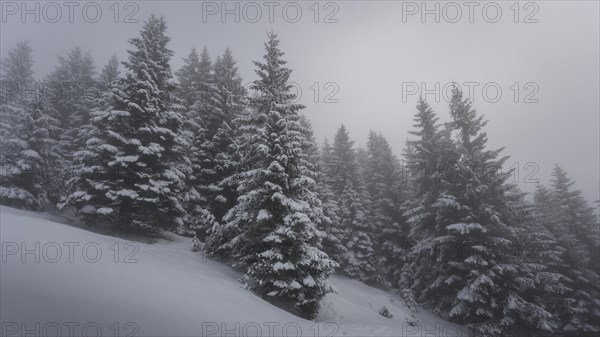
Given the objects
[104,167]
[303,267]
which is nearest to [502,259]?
[303,267]

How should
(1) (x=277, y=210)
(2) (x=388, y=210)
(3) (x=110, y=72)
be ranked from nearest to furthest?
1. (1) (x=277, y=210)
2. (3) (x=110, y=72)
3. (2) (x=388, y=210)

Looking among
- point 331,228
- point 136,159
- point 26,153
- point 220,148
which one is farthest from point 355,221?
point 26,153

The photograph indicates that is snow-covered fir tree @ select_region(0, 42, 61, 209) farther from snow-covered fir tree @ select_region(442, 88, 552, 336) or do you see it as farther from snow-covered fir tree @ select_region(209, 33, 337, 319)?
snow-covered fir tree @ select_region(442, 88, 552, 336)

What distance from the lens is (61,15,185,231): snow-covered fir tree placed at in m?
16.0

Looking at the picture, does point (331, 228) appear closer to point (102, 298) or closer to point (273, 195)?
point (273, 195)

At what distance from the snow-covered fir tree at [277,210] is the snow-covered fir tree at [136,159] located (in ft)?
17.1

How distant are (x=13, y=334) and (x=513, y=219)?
72.5 ft

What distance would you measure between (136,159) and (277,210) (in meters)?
8.08

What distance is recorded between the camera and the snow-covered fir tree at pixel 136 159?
632 inches

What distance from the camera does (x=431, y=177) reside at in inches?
832

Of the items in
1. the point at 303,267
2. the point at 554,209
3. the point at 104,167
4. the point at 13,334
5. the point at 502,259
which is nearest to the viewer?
the point at 13,334

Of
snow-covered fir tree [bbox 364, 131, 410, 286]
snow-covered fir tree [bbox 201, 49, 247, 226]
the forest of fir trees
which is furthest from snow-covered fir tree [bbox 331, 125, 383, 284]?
snow-covered fir tree [bbox 201, 49, 247, 226]

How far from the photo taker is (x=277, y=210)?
44.4 feet

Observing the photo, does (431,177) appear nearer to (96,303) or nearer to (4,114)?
(96,303)
